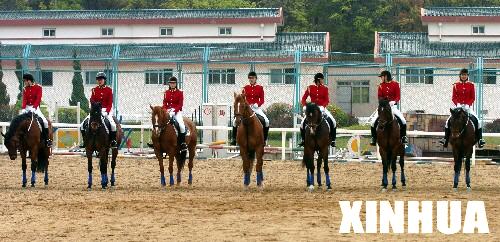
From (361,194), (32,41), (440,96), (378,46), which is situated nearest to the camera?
(361,194)

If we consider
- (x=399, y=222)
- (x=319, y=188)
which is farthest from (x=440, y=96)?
(x=399, y=222)

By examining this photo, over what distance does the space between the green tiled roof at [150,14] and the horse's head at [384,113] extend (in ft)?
113

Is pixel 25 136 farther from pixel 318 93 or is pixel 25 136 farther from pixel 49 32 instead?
pixel 49 32

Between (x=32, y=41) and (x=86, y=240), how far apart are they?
141ft

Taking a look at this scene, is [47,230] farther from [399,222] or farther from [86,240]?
[399,222]

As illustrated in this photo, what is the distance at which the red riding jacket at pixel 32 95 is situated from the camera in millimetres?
22531

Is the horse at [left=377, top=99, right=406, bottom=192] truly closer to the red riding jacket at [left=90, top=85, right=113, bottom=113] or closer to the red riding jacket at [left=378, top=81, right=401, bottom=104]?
the red riding jacket at [left=378, top=81, right=401, bottom=104]

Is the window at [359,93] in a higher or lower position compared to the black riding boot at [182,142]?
higher

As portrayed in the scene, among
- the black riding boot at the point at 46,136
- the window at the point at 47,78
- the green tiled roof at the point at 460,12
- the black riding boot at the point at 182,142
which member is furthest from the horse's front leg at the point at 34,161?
the green tiled roof at the point at 460,12

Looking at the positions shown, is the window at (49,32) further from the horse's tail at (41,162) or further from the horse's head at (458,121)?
the horse's head at (458,121)

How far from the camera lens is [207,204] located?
18.8m

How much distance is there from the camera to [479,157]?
31359mm

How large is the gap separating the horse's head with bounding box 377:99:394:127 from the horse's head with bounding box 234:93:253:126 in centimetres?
239

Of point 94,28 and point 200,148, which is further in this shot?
point 94,28
